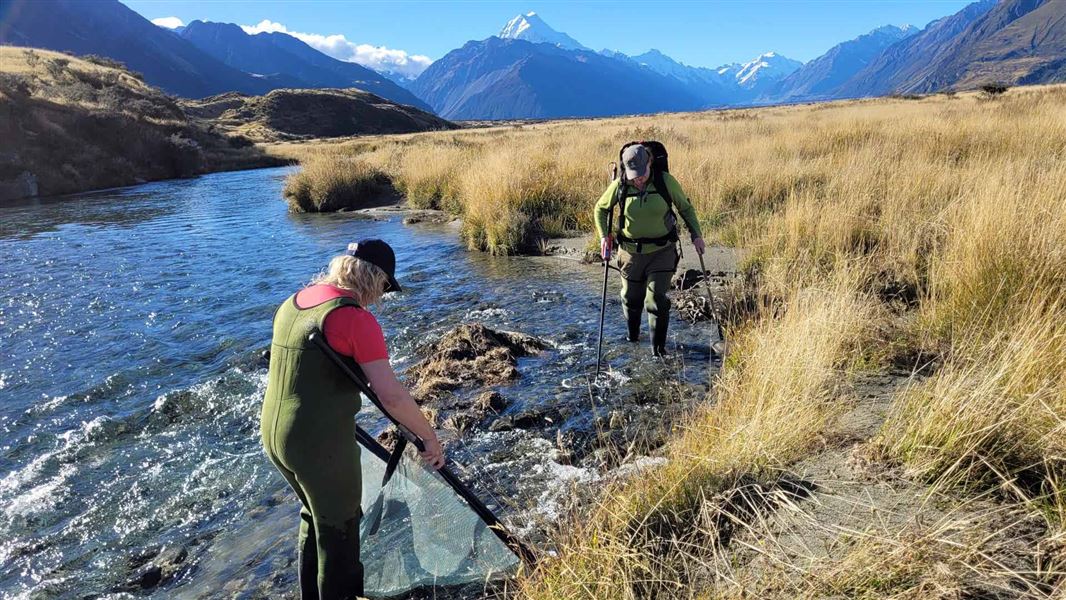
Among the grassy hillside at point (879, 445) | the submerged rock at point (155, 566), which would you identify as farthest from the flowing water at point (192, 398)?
the grassy hillside at point (879, 445)

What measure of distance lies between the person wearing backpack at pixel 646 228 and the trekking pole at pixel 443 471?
12.8 feet

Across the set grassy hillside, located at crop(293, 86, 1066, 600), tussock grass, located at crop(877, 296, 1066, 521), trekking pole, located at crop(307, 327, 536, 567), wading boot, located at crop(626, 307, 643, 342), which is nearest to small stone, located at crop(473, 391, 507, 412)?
grassy hillside, located at crop(293, 86, 1066, 600)

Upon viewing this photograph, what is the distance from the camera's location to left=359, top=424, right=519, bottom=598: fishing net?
323 cm

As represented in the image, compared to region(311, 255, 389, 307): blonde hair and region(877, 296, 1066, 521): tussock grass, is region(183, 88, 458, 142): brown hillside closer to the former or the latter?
region(311, 255, 389, 307): blonde hair

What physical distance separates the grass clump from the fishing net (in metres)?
18.2

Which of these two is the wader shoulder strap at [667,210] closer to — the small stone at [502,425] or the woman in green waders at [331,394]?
the small stone at [502,425]

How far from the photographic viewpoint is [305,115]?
291 feet

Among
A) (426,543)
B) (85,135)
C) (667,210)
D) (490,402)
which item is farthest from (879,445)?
(85,135)

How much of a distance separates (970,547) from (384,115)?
339 ft

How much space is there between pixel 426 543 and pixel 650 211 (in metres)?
4.25

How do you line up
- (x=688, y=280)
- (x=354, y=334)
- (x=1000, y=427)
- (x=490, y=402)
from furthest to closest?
(x=688, y=280)
(x=490, y=402)
(x=1000, y=427)
(x=354, y=334)

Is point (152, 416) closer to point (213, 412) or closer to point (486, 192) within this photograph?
point (213, 412)

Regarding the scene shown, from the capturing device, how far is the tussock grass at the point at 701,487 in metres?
2.60

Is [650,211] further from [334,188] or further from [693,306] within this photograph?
[334,188]
